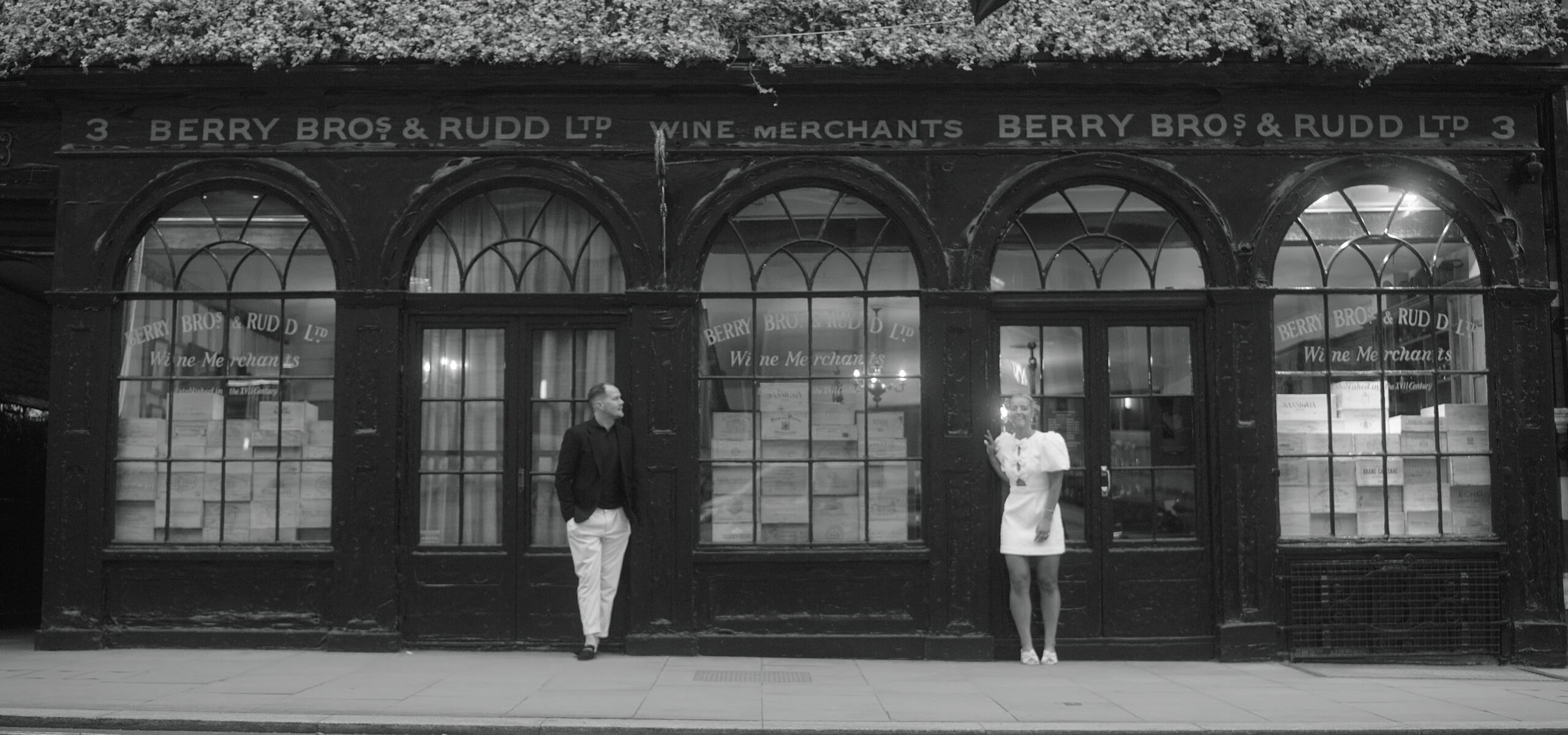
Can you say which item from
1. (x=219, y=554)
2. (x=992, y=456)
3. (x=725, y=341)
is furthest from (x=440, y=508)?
(x=992, y=456)

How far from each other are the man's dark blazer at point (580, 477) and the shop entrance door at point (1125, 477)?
2997mm

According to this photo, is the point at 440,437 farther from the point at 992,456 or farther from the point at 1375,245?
the point at 1375,245

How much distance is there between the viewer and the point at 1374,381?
32.4 ft

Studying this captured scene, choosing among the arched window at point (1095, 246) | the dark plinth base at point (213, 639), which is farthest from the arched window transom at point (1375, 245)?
the dark plinth base at point (213, 639)

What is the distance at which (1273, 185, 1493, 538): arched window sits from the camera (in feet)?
32.2

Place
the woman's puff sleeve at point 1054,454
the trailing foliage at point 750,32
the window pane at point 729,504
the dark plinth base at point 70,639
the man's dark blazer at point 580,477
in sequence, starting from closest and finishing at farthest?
the woman's puff sleeve at point 1054,454, the man's dark blazer at point 580,477, the dark plinth base at point 70,639, the trailing foliage at point 750,32, the window pane at point 729,504

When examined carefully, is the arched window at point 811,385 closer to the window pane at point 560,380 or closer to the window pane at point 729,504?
the window pane at point 729,504

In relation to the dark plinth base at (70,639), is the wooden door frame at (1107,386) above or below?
above

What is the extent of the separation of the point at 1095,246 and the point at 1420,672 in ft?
12.7

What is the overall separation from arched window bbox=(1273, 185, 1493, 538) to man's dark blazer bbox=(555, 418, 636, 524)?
16.9 ft

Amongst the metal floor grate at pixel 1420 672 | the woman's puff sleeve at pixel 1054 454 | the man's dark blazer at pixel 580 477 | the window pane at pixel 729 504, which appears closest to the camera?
the metal floor grate at pixel 1420 672

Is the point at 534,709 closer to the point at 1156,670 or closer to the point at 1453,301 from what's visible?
the point at 1156,670

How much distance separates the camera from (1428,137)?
9898mm

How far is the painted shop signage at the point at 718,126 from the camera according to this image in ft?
32.1
